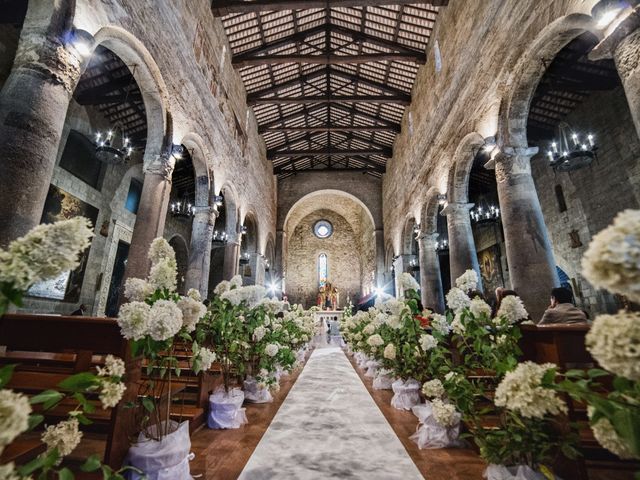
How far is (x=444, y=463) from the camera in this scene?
2.07 meters

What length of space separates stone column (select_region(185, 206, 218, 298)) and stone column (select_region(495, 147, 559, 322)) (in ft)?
22.4

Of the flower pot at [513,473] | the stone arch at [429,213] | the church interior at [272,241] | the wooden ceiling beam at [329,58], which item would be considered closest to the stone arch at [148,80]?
Answer: the church interior at [272,241]

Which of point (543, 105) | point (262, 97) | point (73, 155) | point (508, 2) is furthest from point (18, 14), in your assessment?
point (543, 105)

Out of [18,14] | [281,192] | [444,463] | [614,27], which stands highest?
[281,192]

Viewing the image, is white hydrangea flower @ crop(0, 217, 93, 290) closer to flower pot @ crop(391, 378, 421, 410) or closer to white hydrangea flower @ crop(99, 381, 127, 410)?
white hydrangea flower @ crop(99, 381, 127, 410)

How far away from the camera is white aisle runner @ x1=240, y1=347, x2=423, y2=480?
1.93 m

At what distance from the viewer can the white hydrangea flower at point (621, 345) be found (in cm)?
73

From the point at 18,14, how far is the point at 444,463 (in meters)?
8.98

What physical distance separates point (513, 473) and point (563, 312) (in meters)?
2.28

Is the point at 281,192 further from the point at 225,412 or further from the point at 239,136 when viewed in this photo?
the point at 225,412

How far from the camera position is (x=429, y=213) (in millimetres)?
9570

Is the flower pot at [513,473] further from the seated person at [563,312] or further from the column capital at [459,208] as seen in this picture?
the column capital at [459,208]

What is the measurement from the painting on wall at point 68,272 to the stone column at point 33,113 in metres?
4.85

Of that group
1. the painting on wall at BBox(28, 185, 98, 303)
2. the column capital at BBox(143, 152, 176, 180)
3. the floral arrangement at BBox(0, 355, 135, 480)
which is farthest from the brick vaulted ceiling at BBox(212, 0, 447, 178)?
the floral arrangement at BBox(0, 355, 135, 480)
